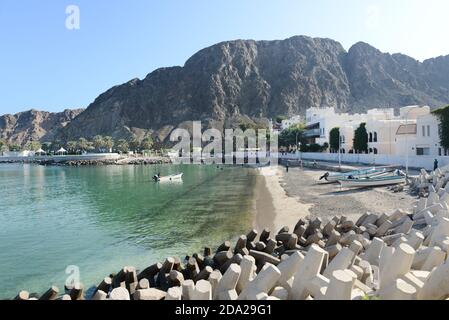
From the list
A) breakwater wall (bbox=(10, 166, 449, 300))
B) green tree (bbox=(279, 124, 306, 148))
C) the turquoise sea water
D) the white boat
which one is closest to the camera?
breakwater wall (bbox=(10, 166, 449, 300))

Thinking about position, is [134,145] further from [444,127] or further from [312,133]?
[444,127]

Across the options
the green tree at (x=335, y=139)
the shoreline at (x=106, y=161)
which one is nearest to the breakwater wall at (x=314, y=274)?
the green tree at (x=335, y=139)

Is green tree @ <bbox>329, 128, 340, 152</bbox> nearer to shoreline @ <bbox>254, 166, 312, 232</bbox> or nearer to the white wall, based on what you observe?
the white wall

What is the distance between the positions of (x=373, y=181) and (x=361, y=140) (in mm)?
37668

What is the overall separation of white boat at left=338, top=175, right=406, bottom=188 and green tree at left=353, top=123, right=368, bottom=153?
120ft

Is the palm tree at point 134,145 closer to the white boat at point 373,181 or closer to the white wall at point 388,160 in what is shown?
the white wall at point 388,160

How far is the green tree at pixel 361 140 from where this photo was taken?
2800 inches

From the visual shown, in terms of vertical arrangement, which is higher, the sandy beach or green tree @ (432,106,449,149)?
green tree @ (432,106,449,149)

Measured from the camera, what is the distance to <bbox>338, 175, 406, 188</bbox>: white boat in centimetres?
3547

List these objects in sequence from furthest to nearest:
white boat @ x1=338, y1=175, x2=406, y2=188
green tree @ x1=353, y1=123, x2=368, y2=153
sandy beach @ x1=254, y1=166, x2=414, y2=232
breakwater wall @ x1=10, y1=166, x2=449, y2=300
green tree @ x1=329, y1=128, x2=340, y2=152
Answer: green tree @ x1=329, y1=128, x2=340, y2=152 → green tree @ x1=353, y1=123, x2=368, y2=153 → white boat @ x1=338, y1=175, x2=406, y2=188 → sandy beach @ x1=254, y1=166, x2=414, y2=232 → breakwater wall @ x1=10, y1=166, x2=449, y2=300

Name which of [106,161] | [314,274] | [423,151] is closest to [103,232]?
[314,274]

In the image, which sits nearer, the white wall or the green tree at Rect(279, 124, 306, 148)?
the white wall

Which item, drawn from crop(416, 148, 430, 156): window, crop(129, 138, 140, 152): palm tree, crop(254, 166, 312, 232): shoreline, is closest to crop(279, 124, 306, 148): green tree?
crop(416, 148, 430, 156): window
